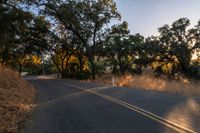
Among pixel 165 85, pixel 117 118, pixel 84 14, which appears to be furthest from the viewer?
pixel 84 14

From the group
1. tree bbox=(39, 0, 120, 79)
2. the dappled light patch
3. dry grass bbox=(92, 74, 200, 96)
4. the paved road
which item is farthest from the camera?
tree bbox=(39, 0, 120, 79)

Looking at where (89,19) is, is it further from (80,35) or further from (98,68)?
(98,68)

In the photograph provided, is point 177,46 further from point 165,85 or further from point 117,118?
point 117,118

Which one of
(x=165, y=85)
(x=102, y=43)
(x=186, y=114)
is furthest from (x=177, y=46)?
(x=186, y=114)

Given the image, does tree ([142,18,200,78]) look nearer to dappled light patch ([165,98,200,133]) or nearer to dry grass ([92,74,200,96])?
dry grass ([92,74,200,96])

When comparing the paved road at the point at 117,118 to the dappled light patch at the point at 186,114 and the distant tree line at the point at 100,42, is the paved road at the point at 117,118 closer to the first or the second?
the dappled light patch at the point at 186,114

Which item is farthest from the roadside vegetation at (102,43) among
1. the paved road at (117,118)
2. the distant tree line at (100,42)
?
the paved road at (117,118)

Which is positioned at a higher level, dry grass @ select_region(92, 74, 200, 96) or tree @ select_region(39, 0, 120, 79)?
tree @ select_region(39, 0, 120, 79)

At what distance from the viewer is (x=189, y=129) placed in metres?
8.16

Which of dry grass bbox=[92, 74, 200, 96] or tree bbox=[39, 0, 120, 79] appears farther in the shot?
tree bbox=[39, 0, 120, 79]

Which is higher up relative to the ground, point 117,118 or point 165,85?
point 165,85

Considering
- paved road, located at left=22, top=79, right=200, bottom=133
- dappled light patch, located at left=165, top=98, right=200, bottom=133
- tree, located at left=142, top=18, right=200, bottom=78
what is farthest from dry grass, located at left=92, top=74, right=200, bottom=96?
tree, located at left=142, top=18, right=200, bottom=78

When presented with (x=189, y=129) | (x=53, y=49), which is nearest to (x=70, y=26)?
(x=53, y=49)

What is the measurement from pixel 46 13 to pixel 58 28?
8174 mm
